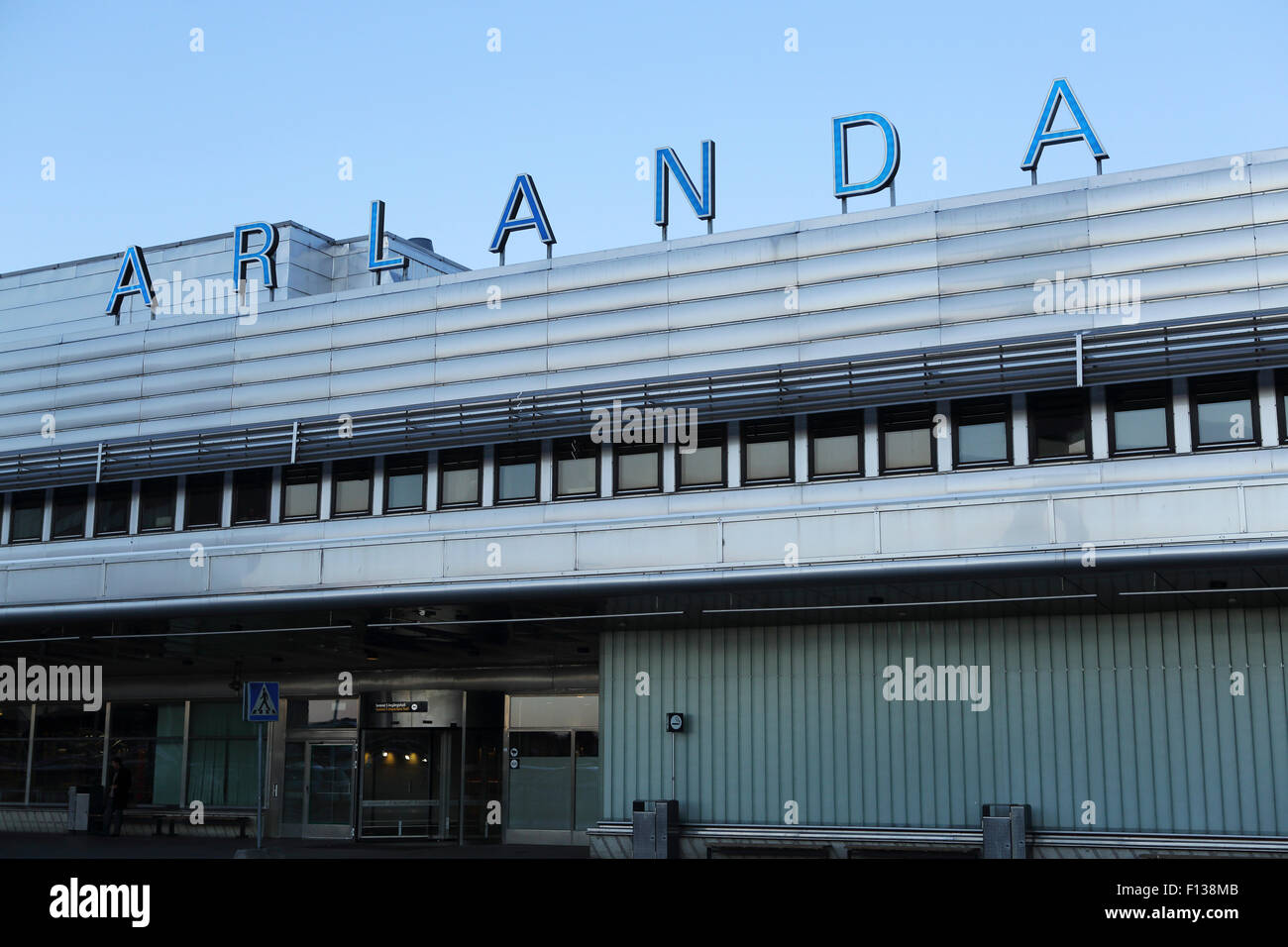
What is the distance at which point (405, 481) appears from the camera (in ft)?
74.9

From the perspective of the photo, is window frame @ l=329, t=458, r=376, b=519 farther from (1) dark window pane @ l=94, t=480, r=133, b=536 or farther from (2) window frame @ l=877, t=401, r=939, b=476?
(2) window frame @ l=877, t=401, r=939, b=476

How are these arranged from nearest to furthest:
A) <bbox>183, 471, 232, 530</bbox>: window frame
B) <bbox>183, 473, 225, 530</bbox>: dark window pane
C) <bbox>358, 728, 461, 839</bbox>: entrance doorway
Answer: <bbox>183, 471, 232, 530</bbox>: window frame < <bbox>183, 473, 225, 530</bbox>: dark window pane < <bbox>358, 728, 461, 839</bbox>: entrance doorway

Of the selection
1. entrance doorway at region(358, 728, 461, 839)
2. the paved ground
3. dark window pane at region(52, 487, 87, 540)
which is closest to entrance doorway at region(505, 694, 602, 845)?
the paved ground

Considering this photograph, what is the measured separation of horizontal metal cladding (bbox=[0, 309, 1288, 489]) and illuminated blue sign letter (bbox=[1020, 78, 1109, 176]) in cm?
367

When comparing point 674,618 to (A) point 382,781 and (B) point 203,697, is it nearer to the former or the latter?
(A) point 382,781

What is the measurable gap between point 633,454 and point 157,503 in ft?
32.5

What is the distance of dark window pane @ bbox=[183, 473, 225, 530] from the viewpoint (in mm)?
24375

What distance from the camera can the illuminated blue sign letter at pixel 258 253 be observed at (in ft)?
91.3

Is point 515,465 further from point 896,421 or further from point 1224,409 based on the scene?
point 1224,409

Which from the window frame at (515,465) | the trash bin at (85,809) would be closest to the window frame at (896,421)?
the window frame at (515,465)

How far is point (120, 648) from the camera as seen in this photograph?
27.7 meters

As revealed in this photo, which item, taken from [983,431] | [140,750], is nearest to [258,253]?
[140,750]
